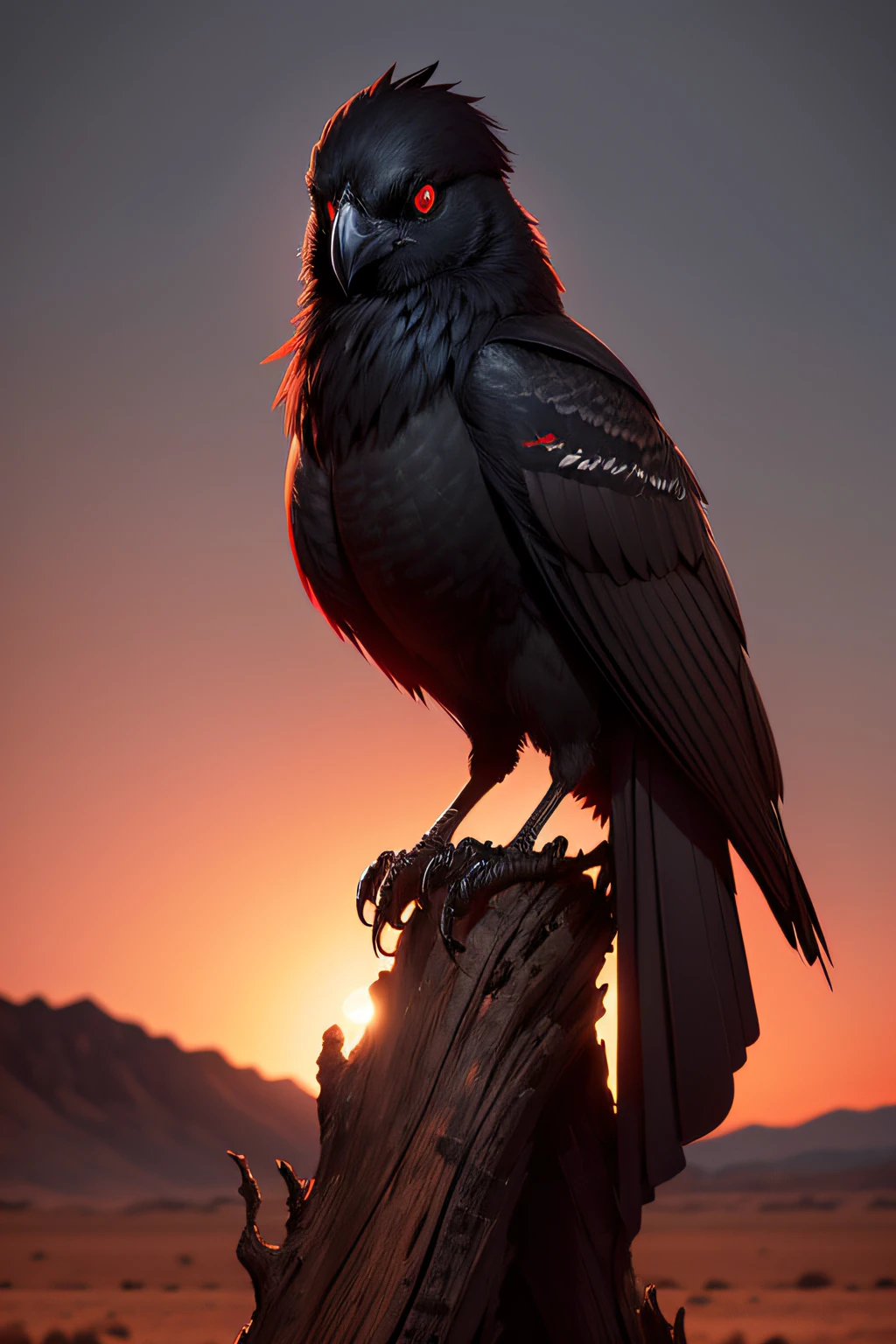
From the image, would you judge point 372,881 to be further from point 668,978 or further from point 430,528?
point 430,528

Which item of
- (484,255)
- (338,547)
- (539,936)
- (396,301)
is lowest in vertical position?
(539,936)

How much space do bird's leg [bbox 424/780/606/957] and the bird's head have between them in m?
0.83

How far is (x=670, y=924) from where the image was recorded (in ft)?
4.85

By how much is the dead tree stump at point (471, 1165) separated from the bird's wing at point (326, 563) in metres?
0.45

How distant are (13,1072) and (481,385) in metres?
2.56

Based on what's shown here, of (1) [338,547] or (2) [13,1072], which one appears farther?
(2) [13,1072]

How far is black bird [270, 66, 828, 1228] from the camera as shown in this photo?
1413 millimetres

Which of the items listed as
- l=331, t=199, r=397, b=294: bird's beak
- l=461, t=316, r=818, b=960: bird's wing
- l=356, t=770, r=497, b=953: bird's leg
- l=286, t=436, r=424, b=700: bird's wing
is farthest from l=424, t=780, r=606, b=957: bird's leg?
l=331, t=199, r=397, b=294: bird's beak

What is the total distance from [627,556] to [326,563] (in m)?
0.48

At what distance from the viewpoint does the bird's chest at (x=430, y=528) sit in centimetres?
139

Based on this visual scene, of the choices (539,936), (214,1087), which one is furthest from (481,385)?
(214,1087)

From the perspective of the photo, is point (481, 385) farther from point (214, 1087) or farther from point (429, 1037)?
point (214, 1087)

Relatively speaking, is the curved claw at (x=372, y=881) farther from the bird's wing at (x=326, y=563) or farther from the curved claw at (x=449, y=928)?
the bird's wing at (x=326, y=563)

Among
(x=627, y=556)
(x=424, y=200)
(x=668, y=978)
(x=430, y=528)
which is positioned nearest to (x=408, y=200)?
(x=424, y=200)
